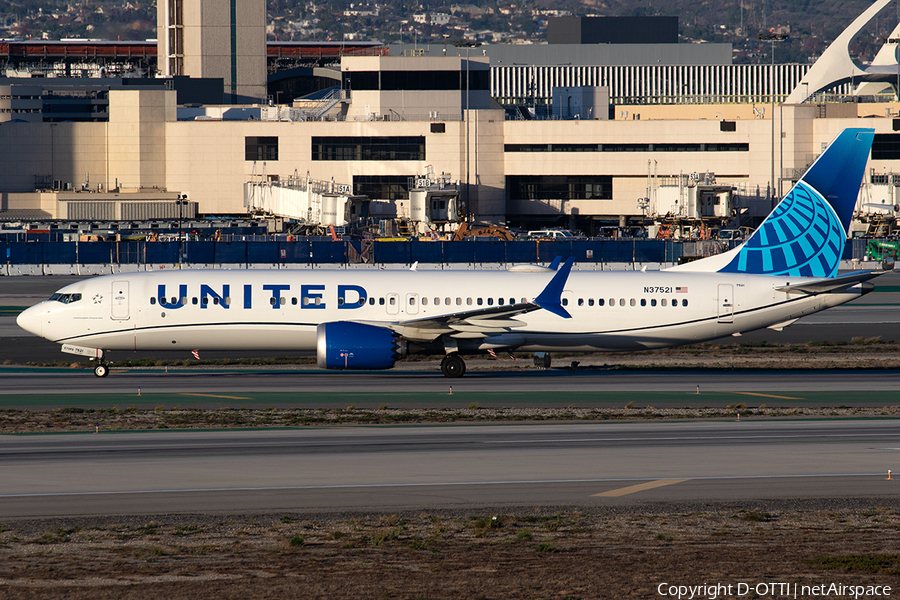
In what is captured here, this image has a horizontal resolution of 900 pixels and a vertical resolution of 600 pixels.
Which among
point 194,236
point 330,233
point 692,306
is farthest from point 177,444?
point 330,233

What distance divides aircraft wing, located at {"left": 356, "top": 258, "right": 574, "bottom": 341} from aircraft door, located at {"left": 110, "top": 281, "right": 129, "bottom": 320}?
978 centimetres

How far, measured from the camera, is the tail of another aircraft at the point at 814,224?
46438 millimetres

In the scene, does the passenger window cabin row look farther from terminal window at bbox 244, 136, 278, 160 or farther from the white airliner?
A: terminal window at bbox 244, 136, 278, 160

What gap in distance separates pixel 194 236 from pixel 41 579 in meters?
88.7

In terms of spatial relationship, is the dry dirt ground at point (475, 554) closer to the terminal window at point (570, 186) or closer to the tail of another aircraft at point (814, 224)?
the tail of another aircraft at point (814, 224)

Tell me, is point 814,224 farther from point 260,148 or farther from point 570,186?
point 260,148

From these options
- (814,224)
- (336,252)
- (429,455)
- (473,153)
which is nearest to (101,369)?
(429,455)

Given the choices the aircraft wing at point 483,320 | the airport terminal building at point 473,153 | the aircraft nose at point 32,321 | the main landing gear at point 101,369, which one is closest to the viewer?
the aircraft wing at point 483,320

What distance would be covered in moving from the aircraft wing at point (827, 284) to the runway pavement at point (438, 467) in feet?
35.8

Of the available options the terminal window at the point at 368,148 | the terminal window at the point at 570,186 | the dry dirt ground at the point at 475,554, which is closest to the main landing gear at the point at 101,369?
the dry dirt ground at the point at 475,554

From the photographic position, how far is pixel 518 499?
24.6 m

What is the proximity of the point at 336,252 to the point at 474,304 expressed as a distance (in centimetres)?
4562

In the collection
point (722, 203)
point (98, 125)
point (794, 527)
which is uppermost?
point (98, 125)

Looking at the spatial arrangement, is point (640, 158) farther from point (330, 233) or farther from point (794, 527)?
point (794, 527)
